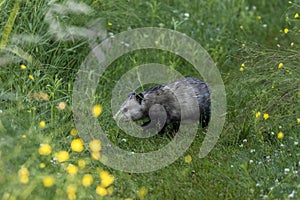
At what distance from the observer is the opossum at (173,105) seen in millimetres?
5375

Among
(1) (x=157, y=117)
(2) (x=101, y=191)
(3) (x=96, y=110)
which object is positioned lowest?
(1) (x=157, y=117)

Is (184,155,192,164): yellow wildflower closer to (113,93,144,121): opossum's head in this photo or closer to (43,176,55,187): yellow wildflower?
(113,93,144,121): opossum's head

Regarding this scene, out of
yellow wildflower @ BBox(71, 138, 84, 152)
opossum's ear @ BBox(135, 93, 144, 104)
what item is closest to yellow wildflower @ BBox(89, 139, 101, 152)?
yellow wildflower @ BBox(71, 138, 84, 152)

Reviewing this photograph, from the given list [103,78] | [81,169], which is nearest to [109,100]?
[103,78]

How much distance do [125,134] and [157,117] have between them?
389 mm

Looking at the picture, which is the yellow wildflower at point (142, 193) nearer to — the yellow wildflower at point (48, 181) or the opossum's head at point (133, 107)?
the yellow wildflower at point (48, 181)

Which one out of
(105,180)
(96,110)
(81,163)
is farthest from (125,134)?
(105,180)

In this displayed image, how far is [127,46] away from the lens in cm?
658

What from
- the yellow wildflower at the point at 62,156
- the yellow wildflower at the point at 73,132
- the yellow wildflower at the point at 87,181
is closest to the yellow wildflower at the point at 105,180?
the yellow wildflower at the point at 87,181

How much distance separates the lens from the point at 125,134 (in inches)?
202

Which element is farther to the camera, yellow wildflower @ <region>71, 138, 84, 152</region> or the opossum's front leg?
the opossum's front leg

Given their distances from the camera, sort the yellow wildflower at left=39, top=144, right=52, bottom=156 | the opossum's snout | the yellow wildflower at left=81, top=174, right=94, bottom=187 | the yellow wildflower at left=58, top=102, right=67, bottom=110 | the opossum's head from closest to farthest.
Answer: the yellow wildflower at left=81, top=174, right=94, bottom=187, the yellow wildflower at left=39, top=144, right=52, bottom=156, the yellow wildflower at left=58, top=102, right=67, bottom=110, the opossum's snout, the opossum's head

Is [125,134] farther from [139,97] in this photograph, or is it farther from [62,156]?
[62,156]

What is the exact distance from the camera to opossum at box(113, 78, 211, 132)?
17.6ft
